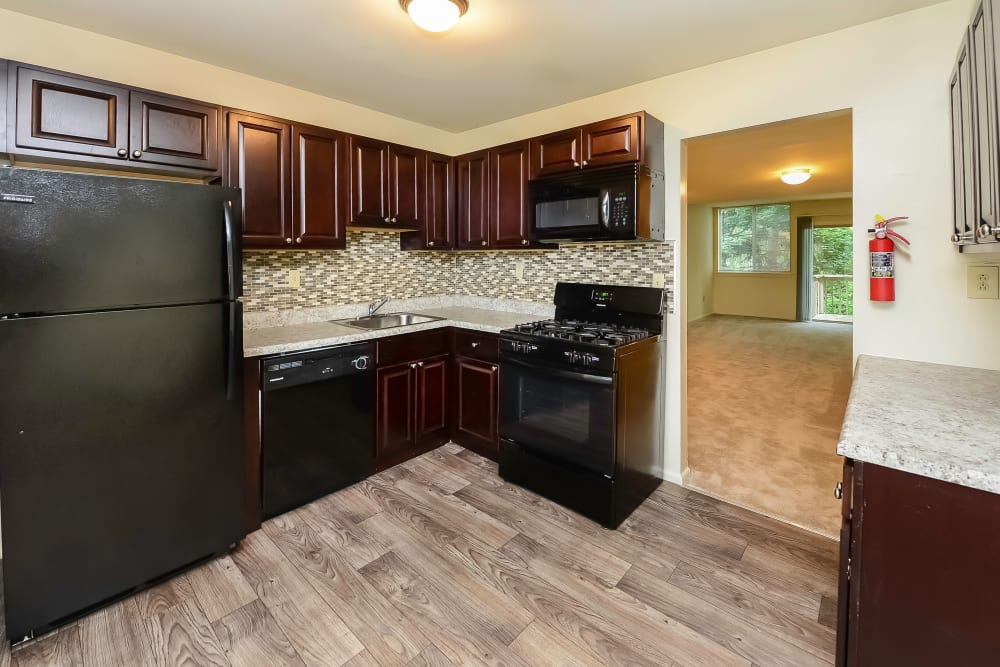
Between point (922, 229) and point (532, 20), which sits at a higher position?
point (532, 20)

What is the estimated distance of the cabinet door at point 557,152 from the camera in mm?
2717

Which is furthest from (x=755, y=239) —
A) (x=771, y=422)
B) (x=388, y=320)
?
(x=388, y=320)

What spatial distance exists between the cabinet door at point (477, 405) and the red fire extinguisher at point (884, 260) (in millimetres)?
1947

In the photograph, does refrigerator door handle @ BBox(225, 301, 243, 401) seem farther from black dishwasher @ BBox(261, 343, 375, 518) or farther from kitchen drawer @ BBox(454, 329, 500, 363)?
kitchen drawer @ BBox(454, 329, 500, 363)

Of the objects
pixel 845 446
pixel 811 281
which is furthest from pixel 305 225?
pixel 811 281

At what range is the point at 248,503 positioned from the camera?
227 cm

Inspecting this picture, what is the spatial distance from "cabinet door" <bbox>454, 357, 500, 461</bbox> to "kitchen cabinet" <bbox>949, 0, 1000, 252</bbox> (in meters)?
2.20

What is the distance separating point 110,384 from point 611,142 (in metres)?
2.54

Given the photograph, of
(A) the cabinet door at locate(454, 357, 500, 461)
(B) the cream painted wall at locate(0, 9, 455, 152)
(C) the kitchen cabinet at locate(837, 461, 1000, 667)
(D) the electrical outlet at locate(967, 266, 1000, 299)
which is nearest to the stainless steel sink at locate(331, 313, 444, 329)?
(A) the cabinet door at locate(454, 357, 500, 461)

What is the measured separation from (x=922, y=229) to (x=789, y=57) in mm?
1035

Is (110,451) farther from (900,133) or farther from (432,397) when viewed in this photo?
(900,133)

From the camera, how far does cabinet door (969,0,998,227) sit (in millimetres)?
1228

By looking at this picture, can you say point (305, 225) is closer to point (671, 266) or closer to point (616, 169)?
point (616, 169)

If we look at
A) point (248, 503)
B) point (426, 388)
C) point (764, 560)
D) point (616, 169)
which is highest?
point (616, 169)
